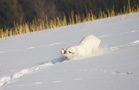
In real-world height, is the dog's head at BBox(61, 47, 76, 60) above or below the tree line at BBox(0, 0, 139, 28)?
below

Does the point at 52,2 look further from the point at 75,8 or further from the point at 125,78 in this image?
the point at 125,78

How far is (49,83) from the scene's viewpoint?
120 inches

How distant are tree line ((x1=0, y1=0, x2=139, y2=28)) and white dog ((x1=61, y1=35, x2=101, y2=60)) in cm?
2049

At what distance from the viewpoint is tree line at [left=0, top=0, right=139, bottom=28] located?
86.1 feet

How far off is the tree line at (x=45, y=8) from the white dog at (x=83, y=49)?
67.2ft

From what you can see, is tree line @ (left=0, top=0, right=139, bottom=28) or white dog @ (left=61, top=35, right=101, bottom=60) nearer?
white dog @ (left=61, top=35, right=101, bottom=60)

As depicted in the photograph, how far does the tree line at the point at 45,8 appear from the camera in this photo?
1033 inches

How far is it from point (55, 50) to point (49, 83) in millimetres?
3380

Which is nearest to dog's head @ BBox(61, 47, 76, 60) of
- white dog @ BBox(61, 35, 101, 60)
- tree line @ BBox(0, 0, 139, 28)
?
white dog @ BBox(61, 35, 101, 60)

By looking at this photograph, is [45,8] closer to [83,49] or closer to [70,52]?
[83,49]

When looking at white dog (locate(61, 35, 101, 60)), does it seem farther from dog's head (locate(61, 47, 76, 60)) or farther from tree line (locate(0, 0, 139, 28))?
tree line (locate(0, 0, 139, 28))

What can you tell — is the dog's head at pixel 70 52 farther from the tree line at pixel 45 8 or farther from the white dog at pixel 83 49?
the tree line at pixel 45 8

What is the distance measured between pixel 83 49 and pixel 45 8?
88.7ft

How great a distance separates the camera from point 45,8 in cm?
3138
